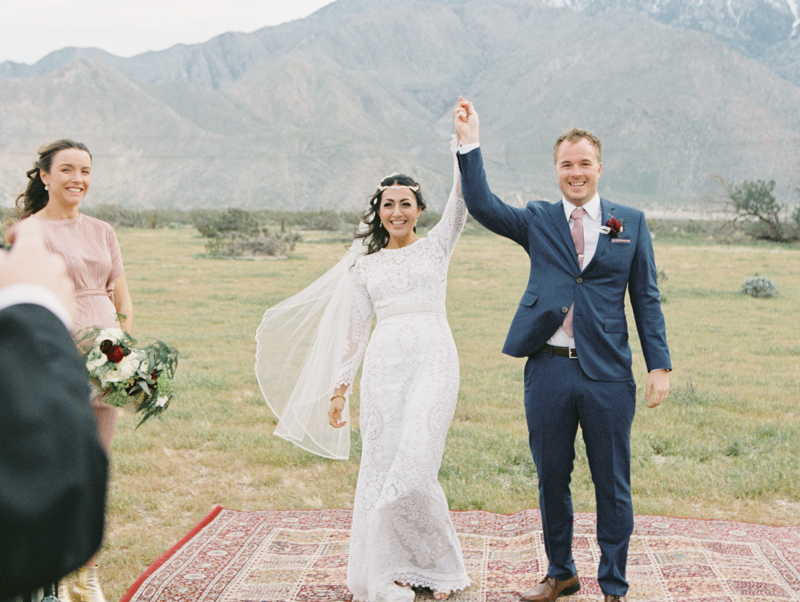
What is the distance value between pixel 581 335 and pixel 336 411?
166 centimetres

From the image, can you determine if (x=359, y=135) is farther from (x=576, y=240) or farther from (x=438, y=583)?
(x=438, y=583)

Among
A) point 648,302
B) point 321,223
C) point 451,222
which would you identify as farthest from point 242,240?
point 648,302

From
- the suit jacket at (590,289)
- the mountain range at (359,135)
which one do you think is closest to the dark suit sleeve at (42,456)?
the suit jacket at (590,289)

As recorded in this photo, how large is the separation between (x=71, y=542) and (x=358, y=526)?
3.40 meters

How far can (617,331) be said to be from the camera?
Answer: 406 centimetres

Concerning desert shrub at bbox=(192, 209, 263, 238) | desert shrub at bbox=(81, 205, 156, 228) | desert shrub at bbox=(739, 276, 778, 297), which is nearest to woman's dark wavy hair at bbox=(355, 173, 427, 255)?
desert shrub at bbox=(739, 276, 778, 297)

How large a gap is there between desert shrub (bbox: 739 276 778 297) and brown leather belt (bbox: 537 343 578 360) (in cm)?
1631

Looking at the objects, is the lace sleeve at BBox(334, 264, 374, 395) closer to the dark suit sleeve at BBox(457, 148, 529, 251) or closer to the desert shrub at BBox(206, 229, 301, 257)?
the dark suit sleeve at BBox(457, 148, 529, 251)

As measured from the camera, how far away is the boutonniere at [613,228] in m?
4.02

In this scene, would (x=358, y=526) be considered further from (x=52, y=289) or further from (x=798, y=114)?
(x=798, y=114)

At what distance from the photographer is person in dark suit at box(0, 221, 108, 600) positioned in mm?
1029

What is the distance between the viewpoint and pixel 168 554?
4945mm

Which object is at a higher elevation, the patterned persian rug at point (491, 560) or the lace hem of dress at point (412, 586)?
the lace hem of dress at point (412, 586)

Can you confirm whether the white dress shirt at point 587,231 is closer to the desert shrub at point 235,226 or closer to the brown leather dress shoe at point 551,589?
the brown leather dress shoe at point 551,589
